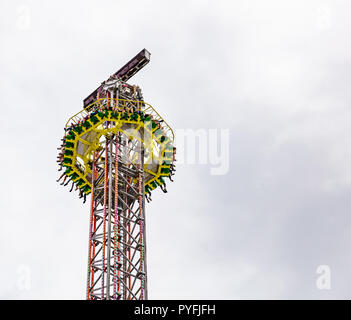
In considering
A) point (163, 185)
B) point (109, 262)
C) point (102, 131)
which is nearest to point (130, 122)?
point (102, 131)

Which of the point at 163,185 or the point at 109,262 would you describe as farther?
the point at 163,185
